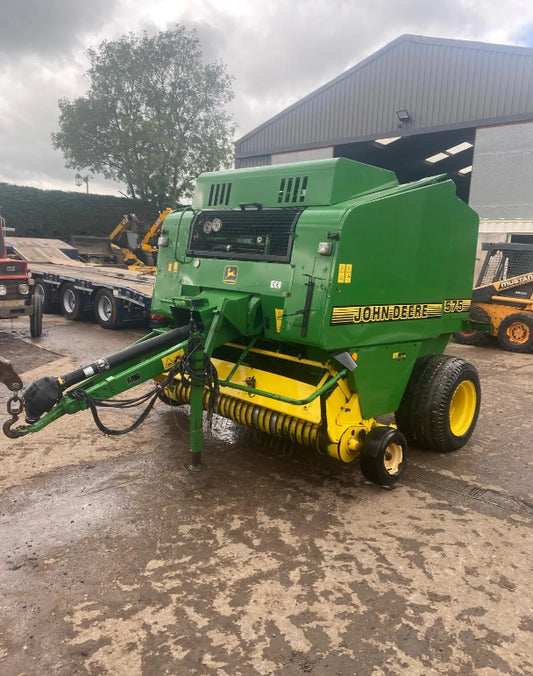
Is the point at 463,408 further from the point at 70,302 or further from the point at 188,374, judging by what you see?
the point at 70,302

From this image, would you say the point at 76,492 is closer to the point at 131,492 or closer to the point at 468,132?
the point at 131,492

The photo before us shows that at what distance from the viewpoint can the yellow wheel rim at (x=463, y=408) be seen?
4984 mm

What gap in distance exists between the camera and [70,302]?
11656 mm

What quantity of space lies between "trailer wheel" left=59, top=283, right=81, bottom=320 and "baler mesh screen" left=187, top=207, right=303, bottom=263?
24.0 feet

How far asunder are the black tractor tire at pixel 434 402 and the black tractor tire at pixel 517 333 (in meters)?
5.85

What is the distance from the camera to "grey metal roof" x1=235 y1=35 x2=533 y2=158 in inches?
570

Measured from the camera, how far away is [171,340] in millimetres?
3912

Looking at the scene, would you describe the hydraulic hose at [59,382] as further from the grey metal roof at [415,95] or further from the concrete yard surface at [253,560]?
the grey metal roof at [415,95]

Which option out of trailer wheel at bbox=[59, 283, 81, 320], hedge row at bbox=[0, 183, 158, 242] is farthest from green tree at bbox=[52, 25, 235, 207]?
trailer wheel at bbox=[59, 283, 81, 320]

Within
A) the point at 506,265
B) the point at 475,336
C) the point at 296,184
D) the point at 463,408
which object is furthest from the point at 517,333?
the point at 296,184

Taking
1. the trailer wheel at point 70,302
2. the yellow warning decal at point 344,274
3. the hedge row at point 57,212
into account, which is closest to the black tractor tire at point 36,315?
the trailer wheel at point 70,302

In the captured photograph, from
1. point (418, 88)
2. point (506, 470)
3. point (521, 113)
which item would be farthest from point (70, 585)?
point (418, 88)

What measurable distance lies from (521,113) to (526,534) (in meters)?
14.1

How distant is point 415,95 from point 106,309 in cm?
1185
